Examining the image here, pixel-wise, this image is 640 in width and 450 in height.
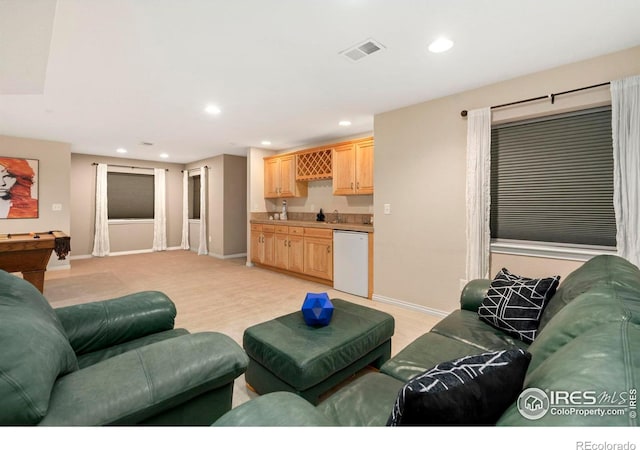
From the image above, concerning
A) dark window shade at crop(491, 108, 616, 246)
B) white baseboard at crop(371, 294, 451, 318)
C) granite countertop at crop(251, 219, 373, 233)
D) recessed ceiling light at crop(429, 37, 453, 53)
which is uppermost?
recessed ceiling light at crop(429, 37, 453, 53)

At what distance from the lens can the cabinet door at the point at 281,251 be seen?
17.4ft

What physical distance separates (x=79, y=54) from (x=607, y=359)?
11.7 feet

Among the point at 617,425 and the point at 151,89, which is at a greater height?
the point at 151,89

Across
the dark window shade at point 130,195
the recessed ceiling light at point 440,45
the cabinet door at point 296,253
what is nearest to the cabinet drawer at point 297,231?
the cabinet door at point 296,253

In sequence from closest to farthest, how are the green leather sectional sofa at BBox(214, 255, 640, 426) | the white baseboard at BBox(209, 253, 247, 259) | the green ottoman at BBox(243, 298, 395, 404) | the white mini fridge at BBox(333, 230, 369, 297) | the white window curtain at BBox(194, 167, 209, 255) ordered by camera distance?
the green leather sectional sofa at BBox(214, 255, 640, 426) → the green ottoman at BBox(243, 298, 395, 404) → the white mini fridge at BBox(333, 230, 369, 297) → the white baseboard at BBox(209, 253, 247, 259) → the white window curtain at BBox(194, 167, 209, 255)

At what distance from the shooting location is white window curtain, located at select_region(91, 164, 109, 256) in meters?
6.92

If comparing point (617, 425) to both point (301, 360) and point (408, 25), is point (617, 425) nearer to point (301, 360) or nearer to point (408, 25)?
point (301, 360)

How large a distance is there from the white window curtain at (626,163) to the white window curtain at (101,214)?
8.80 metres

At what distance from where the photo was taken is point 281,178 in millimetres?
5922

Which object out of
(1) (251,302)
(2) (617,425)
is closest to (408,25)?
(2) (617,425)

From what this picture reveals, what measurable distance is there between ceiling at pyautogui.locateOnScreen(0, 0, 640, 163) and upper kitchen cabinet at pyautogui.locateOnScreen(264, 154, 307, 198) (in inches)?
69.8

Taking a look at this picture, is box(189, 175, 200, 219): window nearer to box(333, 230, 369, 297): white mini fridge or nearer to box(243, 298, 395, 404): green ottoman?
box(333, 230, 369, 297): white mini fridge

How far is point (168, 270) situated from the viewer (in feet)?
18.5

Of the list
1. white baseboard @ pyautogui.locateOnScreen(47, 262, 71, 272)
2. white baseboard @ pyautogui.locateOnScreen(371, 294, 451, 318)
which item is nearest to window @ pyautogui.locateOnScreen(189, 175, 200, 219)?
white baseboard @ pyautogui.locateOnScreen(47, 262, 71, 272)
